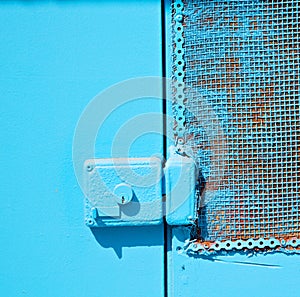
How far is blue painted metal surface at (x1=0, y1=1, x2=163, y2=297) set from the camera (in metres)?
1.04

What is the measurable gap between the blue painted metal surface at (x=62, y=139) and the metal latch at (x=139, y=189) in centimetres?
4

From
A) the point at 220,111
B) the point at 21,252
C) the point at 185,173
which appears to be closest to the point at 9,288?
the point at 21,252

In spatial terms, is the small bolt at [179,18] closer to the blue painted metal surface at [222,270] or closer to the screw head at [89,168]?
the blue painted metal surface at [222,270]

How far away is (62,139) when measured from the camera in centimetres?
105

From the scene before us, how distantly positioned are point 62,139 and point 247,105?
1.45 feet

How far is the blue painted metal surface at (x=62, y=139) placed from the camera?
1.04m

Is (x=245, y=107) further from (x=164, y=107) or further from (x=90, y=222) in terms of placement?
(x=90, y=222)

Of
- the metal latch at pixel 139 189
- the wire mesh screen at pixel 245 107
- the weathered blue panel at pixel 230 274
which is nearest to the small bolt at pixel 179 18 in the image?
the wire mesh screen at pixel 245 107

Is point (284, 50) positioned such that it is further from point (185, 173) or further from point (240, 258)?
point (240, 258)

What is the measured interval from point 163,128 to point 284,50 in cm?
34

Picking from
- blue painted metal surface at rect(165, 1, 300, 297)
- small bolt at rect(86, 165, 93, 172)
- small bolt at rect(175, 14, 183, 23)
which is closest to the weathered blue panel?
blue painted metal surface at rect(165, 1, 300, 297)

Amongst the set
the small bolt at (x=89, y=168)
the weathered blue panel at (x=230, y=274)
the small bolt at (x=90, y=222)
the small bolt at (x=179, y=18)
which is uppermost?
the small bolt at (x=179, y=18)

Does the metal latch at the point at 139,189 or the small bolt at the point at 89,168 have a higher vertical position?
the small bolt at the point at 89,168

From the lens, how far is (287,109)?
105 cm
